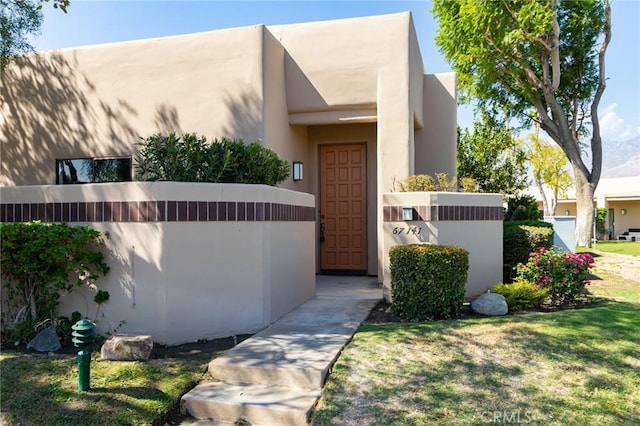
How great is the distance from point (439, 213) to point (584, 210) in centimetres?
1286

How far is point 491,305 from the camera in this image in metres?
6.07

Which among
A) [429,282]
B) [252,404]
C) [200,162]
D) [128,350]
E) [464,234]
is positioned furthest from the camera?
[464,234]

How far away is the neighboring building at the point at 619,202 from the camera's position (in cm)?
2969

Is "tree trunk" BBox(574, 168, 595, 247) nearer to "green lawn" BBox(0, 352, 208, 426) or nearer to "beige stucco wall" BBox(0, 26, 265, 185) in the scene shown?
"beige stucco wall" BBox(0, 26, 265, 185)

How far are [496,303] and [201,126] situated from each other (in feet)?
19.4

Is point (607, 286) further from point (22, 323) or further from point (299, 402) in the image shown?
point (22, 323)

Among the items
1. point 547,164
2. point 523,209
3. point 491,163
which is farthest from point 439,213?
point 547,164

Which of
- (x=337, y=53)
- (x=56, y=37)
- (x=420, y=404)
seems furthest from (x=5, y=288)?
(x=337, y=53)

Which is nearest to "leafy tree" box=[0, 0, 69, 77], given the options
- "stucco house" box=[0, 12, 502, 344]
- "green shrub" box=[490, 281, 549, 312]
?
"stucco house" box=[0, 12, 502, 344]

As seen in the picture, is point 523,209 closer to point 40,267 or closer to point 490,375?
point 490,375

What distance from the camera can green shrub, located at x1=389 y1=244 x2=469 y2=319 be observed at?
5.92m

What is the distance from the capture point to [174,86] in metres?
8.48

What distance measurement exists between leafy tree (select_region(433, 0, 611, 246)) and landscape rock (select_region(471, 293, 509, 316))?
10413 mm

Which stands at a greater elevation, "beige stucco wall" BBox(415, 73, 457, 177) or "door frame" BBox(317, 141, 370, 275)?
"beige stucco wall" BBox(415, 73, 457, 177)
